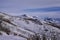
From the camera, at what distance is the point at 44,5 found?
5.33ft

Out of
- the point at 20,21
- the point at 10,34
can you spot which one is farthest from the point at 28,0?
the point at 10,34

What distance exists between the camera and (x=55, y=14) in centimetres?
159

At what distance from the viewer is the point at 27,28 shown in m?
1.55

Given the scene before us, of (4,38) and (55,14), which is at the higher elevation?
(55,14)

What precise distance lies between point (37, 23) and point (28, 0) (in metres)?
0.33

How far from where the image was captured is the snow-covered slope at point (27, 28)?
4.99 feet

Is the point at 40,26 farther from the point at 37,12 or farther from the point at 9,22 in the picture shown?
the point at 9,22

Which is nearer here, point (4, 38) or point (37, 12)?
point (4, 38)

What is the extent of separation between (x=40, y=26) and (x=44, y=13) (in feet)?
0.60

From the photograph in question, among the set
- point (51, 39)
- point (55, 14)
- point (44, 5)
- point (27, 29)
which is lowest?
point (51, 39)

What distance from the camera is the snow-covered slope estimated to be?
4.99ft

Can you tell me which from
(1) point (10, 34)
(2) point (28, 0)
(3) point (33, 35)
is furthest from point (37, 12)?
(1) point (10, 34)

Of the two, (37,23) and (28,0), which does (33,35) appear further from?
(28,0)

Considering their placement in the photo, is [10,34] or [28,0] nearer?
[10,34]
